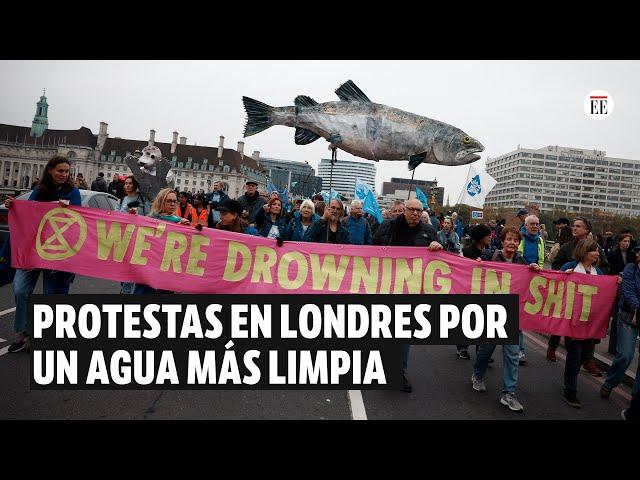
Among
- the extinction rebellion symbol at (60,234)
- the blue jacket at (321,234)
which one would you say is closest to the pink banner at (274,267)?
the extinction rebellion symbol at (60,234)

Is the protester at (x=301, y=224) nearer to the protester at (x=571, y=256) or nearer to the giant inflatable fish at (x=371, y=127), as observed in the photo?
the giant inflatable fish at (x=371, y=127)

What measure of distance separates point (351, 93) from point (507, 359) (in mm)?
3121

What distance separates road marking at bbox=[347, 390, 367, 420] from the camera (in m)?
3.77

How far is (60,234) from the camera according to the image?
16.2 feet

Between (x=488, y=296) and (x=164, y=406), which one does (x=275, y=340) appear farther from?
(x=488, y=296)

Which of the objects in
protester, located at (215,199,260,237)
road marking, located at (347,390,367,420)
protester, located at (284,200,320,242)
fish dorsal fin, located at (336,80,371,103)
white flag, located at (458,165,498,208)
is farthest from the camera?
white flag, located at (458,165,498,208)

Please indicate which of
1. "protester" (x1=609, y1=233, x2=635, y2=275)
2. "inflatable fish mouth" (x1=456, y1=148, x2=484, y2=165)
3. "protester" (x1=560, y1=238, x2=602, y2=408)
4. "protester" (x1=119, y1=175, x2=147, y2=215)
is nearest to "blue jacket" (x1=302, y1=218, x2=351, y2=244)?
"inflatable fish mouth" (x1=456, y1=148, x2=484, y2=165)

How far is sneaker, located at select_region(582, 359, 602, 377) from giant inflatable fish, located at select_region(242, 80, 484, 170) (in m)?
3.60

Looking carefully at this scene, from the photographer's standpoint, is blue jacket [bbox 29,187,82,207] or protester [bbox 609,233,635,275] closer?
blue jacket [bbox 29,187,82,207]

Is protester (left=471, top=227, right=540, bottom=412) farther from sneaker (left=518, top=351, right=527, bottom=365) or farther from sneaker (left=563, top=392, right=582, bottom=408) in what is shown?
sneaker (left=518, top=351, right=527, bottom=365)

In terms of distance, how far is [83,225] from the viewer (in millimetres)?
4996

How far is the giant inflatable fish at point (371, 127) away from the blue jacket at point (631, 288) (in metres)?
2.10

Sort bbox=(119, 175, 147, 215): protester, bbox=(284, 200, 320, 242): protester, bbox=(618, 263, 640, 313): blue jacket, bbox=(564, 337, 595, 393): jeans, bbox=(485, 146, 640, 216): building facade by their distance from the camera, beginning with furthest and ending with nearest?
bbox=(485, 146, 640, 216): building facade
bbox=(284, 200, 320, 242): protester
bbox=(119, 175, 147, 215): protester
bbox=(564, 337, 595, 393): jeans
bbox=(618, 263, 640, 313): blue jacket
